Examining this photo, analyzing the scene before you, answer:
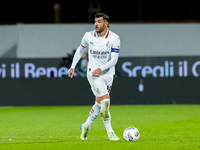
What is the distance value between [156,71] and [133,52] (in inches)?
52.7

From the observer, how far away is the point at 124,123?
10.9 m

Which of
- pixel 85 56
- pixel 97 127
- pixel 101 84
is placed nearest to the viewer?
pixel 101 84

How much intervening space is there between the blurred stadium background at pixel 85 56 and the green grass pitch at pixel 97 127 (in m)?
0.62

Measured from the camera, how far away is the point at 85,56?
53.3ft

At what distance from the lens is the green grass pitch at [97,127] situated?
726cm

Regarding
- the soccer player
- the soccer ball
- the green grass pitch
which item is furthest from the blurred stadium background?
the soccer ball

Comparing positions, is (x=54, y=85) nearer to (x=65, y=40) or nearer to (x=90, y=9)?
(x=65, y=40)

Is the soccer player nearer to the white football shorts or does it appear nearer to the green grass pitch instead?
the white football shorts

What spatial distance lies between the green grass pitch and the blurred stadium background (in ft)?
2.02

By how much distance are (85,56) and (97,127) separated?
6.40 metres

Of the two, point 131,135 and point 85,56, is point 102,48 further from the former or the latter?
point 85,56

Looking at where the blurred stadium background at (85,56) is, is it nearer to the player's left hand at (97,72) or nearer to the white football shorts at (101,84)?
the white football shorts at (101,84)

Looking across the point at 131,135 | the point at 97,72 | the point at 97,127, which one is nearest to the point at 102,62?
the point at 97,72

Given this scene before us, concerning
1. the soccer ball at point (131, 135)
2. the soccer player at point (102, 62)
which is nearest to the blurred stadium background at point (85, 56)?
the soccer player at point (102, 62)
